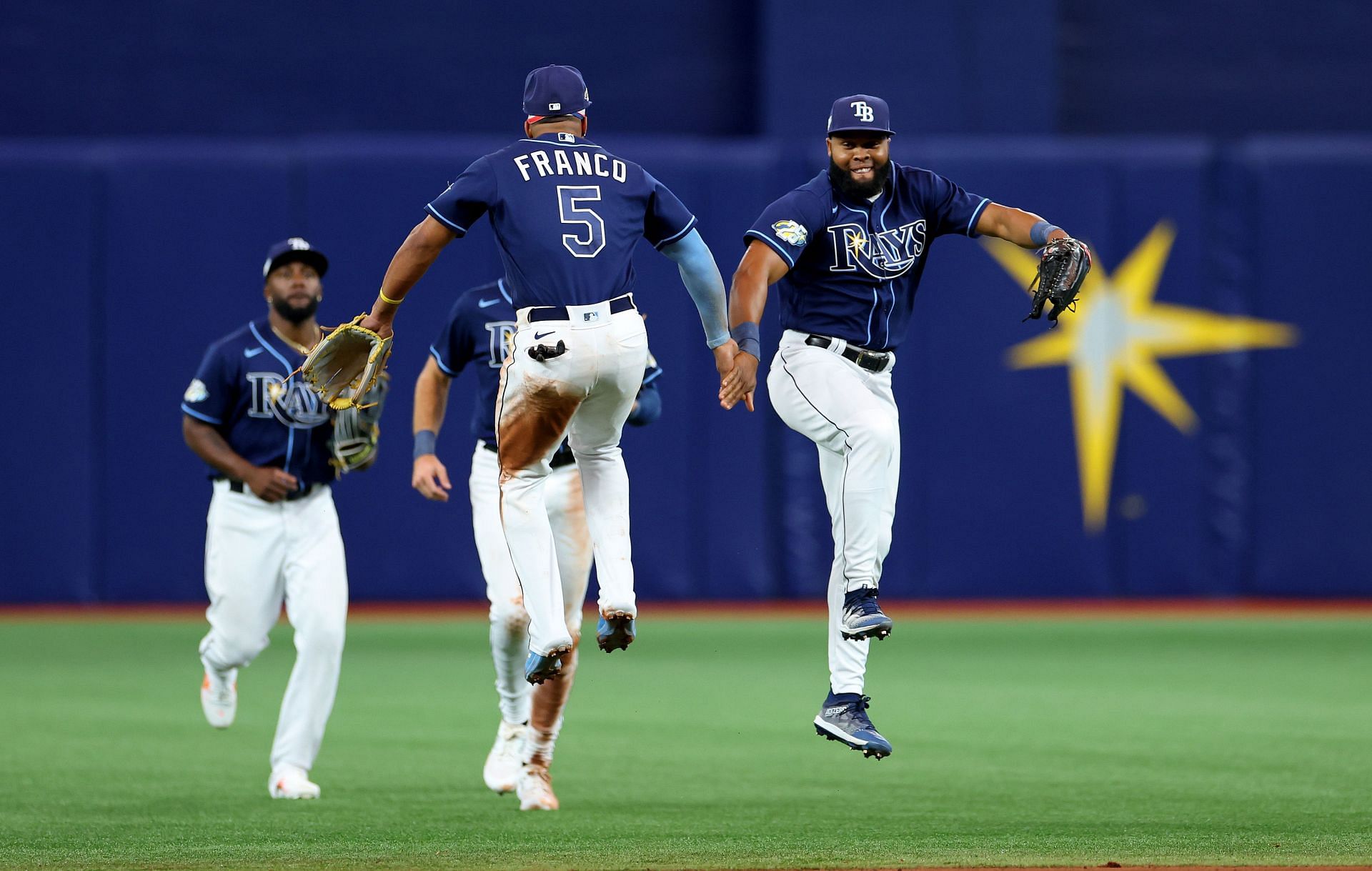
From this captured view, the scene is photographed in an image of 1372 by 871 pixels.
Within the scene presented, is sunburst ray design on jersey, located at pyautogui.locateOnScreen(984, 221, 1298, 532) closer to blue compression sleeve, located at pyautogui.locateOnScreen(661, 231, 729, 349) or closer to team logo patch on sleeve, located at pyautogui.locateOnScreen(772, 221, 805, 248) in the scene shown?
team logo patch on sleeve, located at pyautogui.locateOnScreen(772, 221, 805, 248)

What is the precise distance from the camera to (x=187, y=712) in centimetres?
1022

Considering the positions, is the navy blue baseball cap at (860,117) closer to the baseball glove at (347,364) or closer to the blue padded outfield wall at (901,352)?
the baseball glove at (347,364)

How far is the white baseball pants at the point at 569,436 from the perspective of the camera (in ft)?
19.7

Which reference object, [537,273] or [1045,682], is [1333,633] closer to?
[1045,682]

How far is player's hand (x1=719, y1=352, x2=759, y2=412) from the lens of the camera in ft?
19.8

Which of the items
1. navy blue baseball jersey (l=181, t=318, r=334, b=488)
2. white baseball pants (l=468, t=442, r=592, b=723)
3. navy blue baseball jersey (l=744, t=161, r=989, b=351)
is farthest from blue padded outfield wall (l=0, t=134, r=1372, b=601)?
navy blue baseball jersey (l=744, t=161, r=989, b=351)

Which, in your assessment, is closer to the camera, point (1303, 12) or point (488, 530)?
point (488, 530)

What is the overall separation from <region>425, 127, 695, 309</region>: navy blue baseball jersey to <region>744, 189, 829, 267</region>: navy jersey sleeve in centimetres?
33

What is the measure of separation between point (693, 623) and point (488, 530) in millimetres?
6965

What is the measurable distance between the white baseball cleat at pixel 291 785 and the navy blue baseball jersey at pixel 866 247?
2.90 metres

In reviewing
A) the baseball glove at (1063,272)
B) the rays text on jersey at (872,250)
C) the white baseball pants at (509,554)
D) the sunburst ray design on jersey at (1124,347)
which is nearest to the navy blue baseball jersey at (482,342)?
the white baseball pants at (509,554)

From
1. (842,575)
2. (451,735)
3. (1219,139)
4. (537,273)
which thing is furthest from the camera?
(1219,139)

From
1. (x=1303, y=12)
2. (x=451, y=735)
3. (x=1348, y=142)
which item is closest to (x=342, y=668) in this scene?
(x=451, y=735)

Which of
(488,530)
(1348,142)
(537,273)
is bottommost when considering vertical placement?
(488,530)
